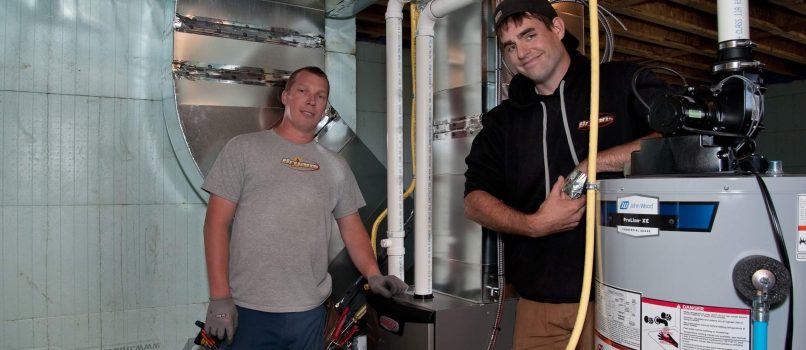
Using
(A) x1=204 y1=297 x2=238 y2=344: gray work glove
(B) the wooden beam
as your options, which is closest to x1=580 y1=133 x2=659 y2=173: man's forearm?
(A) x1=204 y1=297 x2=238 y2=344: gray work glove

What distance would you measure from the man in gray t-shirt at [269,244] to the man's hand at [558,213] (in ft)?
2.46

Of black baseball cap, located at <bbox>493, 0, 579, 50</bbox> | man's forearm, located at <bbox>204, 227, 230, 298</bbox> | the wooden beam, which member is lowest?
man's forearm, located at <bbox>204, 227, 230, 298</bbox>

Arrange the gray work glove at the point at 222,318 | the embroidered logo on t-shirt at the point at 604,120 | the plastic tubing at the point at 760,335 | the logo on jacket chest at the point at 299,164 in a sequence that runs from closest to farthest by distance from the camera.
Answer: the plastic tubing at the point at 760,335 < the embroidered logo on t-shirt at the point at 604,120 < the gray work glove at the point at 222,318 < the logo on jacket chest at the point at 299,164

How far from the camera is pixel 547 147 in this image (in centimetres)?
144

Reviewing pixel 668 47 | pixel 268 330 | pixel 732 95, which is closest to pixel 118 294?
pixel 268 330

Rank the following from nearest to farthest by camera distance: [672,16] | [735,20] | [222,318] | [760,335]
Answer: [760,335] < [735,20] < [222,318] < [672,16]

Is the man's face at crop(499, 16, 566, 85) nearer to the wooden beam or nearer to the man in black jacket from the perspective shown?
the man in black jacket

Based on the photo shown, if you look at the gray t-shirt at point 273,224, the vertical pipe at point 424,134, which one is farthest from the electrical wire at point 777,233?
the gray t-shirt at point 273,224

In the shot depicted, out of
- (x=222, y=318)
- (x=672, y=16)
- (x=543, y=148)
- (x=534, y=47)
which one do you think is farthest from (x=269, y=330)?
(x=672, y=16)

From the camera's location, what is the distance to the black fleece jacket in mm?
1354

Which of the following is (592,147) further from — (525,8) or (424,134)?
(424,134)

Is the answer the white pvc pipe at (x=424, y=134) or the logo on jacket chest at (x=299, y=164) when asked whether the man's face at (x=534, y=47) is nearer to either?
the white pvc pipe at (x=424, y=134)

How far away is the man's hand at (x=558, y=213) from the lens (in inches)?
47.0

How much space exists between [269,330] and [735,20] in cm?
152
